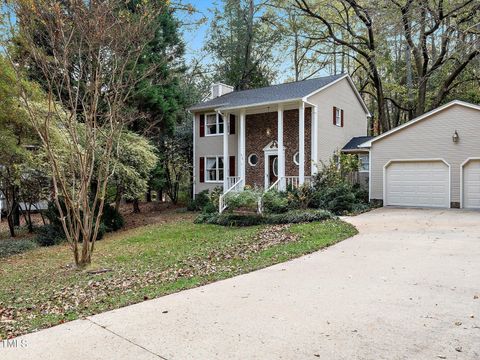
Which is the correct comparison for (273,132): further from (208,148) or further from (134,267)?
(134,267)

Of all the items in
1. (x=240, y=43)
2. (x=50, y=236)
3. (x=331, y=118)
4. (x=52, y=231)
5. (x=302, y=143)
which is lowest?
(x=50, y=236)

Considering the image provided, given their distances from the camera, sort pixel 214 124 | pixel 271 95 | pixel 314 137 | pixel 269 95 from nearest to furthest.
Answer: pixel 314 137 → pixel 271 95 → pixel 269 95 → pixel 214 124

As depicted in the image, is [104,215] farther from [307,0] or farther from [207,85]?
[307,0]

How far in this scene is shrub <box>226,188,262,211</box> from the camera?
14000 mm

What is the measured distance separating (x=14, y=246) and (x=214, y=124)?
11.5 m

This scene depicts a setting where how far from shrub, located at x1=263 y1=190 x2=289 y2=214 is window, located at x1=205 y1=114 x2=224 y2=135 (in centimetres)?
689

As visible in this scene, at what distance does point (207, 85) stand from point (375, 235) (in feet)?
66.9

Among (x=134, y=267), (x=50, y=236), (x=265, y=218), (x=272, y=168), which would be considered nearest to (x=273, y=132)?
(x=272, y=168)

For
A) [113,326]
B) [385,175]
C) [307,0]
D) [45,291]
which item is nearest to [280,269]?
[113,326]

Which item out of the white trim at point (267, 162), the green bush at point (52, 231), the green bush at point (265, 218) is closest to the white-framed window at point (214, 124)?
the white trim at point (267, 162)

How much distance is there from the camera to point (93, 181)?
14328 mm

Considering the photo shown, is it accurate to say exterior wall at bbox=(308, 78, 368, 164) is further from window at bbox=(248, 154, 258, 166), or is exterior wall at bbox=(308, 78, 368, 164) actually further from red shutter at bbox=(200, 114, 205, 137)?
red shutter at bbox=(200, 114, 205, 137)

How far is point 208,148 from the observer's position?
814 inches

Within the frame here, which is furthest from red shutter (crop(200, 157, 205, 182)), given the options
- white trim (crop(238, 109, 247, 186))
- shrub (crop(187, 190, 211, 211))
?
white trim (crop(238, 109, 247, 186))
